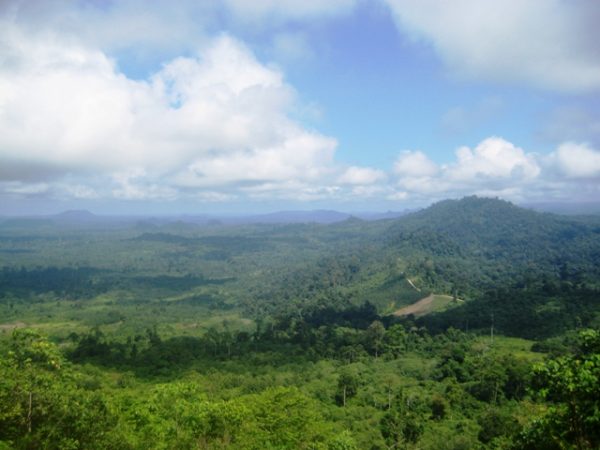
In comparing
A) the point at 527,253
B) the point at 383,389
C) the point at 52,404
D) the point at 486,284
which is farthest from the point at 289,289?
the point at 52,404

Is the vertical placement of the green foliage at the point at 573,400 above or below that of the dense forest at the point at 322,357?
above

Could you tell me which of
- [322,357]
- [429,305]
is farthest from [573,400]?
[429,305]

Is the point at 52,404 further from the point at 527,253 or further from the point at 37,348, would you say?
the point at 527,253

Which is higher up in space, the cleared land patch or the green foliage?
the green foliage

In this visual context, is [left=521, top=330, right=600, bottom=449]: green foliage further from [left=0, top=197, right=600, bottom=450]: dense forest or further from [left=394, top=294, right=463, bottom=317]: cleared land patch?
[left=394, top=294, right=463, bottom=317]: cleared land patch

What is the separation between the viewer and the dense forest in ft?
50.2

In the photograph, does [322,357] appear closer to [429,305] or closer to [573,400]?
[429,305]

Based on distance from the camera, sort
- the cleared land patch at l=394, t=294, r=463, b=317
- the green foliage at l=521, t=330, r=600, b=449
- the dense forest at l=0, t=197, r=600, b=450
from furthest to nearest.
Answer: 1. the cleared land patch at l=394, t=294, r=463, b=317
2. the dense forest at l=0, t=197, r=600, b=450
3. the green foliage at l=521, t=330, r=600, b=449

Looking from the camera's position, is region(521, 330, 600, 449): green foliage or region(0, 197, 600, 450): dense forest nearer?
region(521, 330, 600, 449): green foliage

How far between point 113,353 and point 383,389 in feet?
151

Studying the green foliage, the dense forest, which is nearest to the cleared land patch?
the dense forest

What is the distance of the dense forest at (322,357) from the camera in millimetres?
15305

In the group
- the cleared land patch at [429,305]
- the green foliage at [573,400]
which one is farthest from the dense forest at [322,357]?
the cleared land patch at [429,305]

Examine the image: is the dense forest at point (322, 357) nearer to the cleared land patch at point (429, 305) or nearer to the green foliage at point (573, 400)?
the green foliage at point (573, 400)
